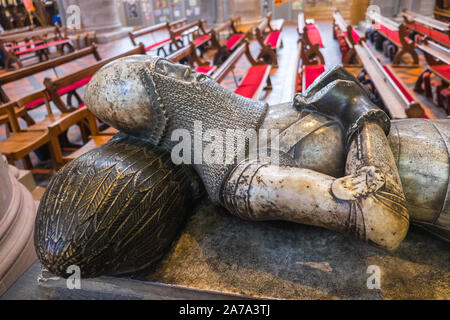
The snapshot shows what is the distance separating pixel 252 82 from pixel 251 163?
121 inches

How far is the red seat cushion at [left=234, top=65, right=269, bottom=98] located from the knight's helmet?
7.48 ft

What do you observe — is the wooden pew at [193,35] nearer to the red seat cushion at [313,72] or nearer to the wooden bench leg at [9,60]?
the red seat cushion at [313,72]

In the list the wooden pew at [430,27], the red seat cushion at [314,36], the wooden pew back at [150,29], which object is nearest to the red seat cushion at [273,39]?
the red seat cushion at [314,36]

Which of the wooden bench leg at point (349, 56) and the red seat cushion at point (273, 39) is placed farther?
the red seat cushion at point (273, 39)

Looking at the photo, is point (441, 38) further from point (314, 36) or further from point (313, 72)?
point (313, 72)

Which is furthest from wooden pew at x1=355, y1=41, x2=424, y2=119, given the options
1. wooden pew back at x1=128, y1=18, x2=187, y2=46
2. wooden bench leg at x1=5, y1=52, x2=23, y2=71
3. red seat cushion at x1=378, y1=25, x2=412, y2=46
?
wooden bench leg at x1=5, y1=52, x2=23, y2=71

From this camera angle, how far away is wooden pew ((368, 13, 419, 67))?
6.25 m

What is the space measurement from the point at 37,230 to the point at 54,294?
0.41m

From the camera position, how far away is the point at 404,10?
879 cm

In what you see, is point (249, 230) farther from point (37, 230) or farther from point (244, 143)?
point (37, 230)

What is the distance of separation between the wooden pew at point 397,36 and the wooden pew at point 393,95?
2.00 m

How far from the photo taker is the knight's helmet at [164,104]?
1367 mm

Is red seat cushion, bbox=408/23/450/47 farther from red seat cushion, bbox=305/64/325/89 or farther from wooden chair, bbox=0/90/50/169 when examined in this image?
wooden chair, bbox=0/90/50/169
